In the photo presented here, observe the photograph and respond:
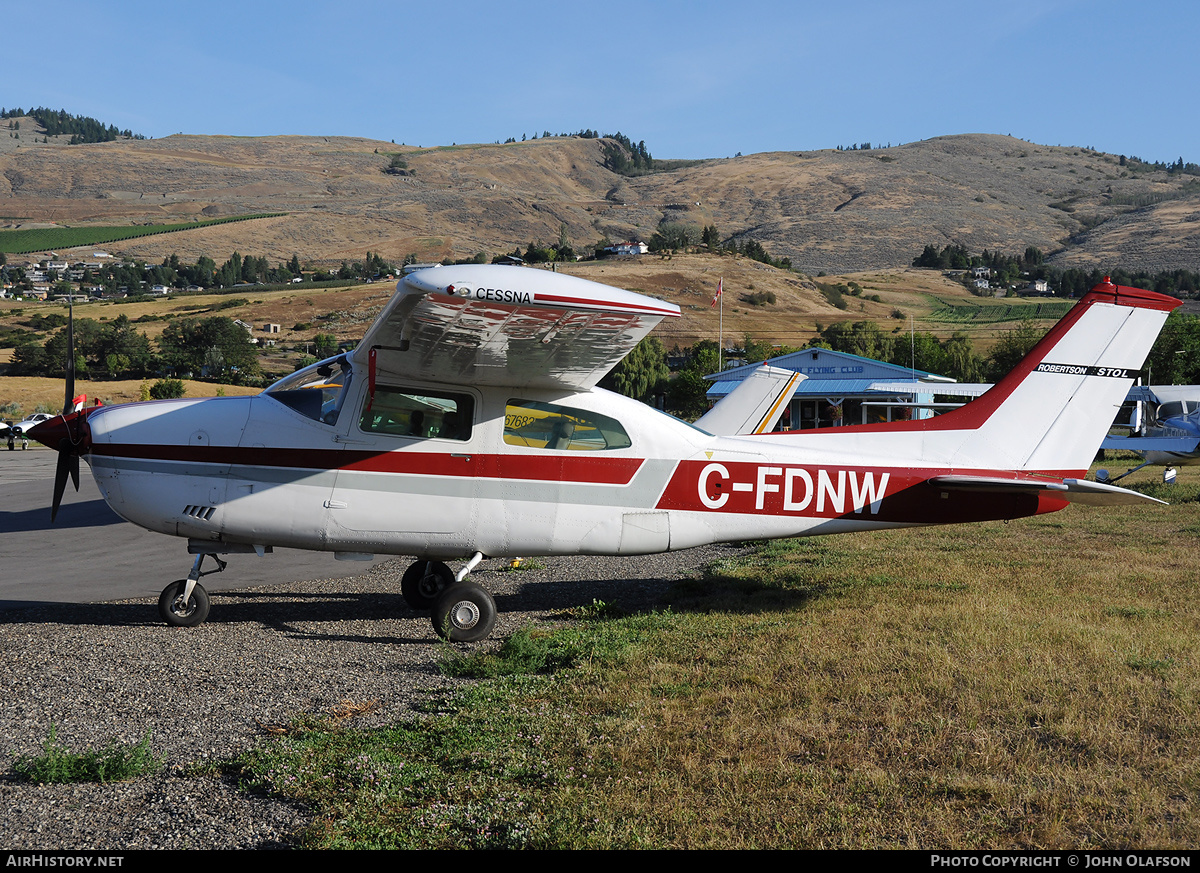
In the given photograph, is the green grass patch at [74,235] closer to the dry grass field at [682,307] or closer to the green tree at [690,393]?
the dry grass field at [682,307]

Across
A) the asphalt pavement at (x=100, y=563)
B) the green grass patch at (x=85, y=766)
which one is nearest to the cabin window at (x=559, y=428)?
the green grass patch at (x=85, y=766)

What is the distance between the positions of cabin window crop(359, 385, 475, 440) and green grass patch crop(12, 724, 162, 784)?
3.52m

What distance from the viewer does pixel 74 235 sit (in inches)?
6954

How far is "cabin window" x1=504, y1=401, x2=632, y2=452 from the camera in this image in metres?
7.48

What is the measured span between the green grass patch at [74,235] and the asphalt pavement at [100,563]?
18297cm

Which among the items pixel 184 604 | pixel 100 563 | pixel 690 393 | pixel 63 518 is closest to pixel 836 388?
pixel 690 393

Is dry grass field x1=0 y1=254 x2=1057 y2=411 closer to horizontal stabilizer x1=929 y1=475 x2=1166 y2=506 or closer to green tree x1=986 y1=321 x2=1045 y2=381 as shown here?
green tree x1=986 y1=321 x2=1045 y2=381

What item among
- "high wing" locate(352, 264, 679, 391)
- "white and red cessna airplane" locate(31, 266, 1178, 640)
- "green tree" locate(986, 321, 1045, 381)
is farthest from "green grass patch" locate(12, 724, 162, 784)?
"green tree" locate(986, 321, 1045, 381)

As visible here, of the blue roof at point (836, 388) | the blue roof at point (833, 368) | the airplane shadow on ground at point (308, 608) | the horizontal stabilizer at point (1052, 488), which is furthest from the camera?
the blue roof at point (833, 368)

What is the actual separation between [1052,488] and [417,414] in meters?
5.45

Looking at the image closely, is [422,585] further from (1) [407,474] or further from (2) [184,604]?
(2) [184,604]

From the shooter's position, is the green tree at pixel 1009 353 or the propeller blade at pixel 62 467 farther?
the green tree at pixel 1009 353

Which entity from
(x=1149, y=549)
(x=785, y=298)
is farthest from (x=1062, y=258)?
(x=1149, y=549)

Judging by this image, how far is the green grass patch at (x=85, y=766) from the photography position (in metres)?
4.00
